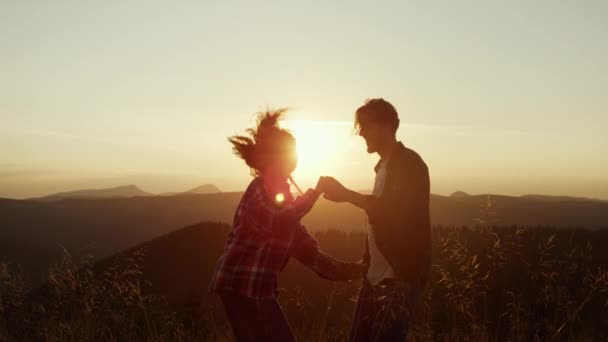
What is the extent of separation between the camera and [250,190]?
3.72 meters

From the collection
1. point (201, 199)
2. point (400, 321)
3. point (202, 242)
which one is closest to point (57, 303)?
point (400, 321)

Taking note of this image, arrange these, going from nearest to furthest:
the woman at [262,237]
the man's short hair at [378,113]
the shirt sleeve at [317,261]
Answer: the woman at [262,237] → the man's short hair at [378,113] → the shirt sleeve at [317,261]

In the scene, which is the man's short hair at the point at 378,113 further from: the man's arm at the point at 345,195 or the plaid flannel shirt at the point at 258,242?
the plaid flannel shirt at the point at 258,242

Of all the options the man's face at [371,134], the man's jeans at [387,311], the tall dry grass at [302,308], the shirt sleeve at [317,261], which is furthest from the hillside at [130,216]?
the man's jeans at [387,311]

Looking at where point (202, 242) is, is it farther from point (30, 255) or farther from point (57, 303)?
point (30, 255)

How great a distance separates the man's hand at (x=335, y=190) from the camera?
3836mm

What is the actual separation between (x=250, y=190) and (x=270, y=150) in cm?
33

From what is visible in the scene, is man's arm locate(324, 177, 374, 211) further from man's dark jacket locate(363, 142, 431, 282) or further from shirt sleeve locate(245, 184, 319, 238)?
shirt sleeve locate(245, 184, 319, 238)

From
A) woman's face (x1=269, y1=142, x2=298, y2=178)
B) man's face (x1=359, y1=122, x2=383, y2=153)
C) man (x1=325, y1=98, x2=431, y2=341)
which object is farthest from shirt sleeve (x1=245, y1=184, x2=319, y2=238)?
man's face (x1=359, y1=122, x2=383, y2=153)

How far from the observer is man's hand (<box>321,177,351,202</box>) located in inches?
151

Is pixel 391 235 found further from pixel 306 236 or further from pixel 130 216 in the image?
pixel 130 216

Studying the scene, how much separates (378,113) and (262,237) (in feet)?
3.94

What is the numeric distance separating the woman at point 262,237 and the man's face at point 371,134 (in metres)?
0.45

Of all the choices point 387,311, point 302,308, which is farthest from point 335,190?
point 302,308
